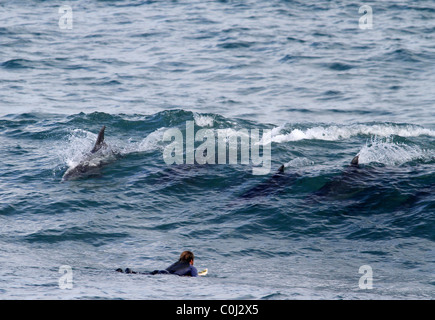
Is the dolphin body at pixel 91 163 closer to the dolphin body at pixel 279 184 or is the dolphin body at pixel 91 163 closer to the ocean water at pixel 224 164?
the ocean water at pixel 224 164

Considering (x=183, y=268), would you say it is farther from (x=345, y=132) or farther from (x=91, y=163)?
(x=345, y=132)

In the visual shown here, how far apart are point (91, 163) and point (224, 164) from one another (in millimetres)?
3789

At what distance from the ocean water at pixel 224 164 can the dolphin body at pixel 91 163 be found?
186 millimetres

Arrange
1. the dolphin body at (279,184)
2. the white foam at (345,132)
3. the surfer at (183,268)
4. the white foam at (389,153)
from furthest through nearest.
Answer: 1. the white foam at (345,132)
2. the white foam at (389,153)
3. the dolphin body at (279,184)
4. the surfer at (183,268)

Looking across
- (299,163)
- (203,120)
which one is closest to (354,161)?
(299,163)

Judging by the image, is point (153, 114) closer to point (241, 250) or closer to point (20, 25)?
point (241, 250)

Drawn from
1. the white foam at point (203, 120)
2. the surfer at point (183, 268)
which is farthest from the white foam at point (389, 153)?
the surfer at point (183, 268)

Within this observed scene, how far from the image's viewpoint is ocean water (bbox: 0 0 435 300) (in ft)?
42.3

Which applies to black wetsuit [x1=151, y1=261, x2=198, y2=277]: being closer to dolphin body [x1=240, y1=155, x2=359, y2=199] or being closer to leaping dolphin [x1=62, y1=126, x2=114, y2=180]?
dolphin body [x1=240, y1=155, x2=359, y2=199]

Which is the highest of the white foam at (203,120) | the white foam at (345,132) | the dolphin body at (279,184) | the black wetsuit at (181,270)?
the white foam at (203,120)

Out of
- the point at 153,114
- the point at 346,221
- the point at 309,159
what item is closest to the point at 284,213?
the point at 346,221

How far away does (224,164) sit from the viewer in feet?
62.5

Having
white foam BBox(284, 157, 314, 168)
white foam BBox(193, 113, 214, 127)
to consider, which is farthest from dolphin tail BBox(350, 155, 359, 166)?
white foam BBox(193, 113, 214, 127)

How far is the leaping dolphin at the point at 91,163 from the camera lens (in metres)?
18.1
